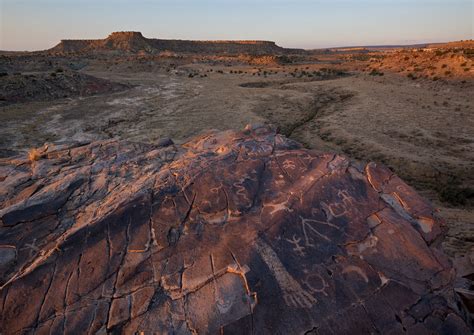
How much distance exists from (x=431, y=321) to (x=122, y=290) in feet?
13.7

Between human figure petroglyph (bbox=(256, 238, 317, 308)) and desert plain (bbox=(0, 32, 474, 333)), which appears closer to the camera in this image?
human figure petroglyph (bbox=(256, 238, 317, 308))

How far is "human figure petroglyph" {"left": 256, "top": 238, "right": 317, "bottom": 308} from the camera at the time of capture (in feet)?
13.5

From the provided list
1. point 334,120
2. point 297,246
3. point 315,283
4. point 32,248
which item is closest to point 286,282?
point 315,283

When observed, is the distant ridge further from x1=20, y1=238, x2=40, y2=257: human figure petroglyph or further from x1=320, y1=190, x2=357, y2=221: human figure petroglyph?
x1=320, y1=190, x2=357, y2=221: human figure petroglyph

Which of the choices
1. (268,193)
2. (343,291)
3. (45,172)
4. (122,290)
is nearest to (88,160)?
(45,172)

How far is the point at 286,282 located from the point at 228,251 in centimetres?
95

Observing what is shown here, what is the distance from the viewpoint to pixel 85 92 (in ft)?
87.0

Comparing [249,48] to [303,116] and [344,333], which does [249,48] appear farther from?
[344,333]

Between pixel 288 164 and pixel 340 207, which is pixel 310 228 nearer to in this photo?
pixel 340 207

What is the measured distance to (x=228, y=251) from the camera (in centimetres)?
468

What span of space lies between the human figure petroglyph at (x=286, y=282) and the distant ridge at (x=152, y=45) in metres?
87.7

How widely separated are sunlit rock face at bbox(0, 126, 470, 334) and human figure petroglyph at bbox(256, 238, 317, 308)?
0.6 inches

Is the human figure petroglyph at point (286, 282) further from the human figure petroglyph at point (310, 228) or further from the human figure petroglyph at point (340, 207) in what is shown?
the human figure petroglyph at point (340, 207)

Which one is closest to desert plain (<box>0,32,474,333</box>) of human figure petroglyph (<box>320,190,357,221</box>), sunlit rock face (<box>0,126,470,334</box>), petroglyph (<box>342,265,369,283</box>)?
sunlit rock face (<box>0,126,470,334</box>)
